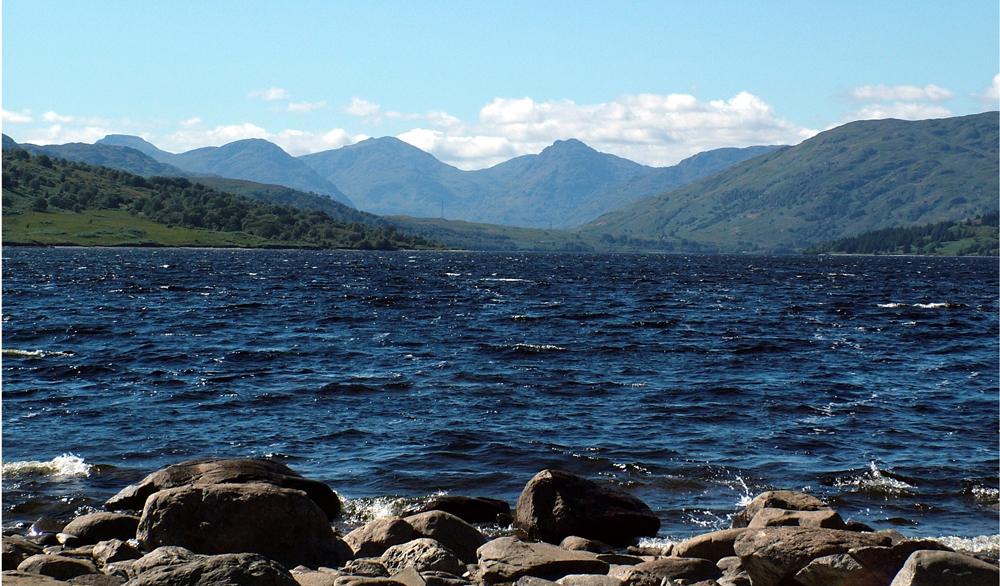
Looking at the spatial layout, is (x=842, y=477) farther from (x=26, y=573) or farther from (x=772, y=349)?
(x=772, y=349)

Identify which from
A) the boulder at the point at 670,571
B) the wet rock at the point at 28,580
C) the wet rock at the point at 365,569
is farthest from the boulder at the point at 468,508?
the wet rock at the point at 28,580

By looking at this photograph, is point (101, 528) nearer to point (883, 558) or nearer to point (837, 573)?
point (837, 573)

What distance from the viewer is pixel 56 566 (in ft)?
38.7

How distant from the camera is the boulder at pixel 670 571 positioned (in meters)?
12.2

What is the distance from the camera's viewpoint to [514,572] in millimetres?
12883

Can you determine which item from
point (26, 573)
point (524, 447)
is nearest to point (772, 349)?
point (524, 447)

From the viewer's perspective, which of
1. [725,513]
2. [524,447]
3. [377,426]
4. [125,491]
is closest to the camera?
[125,491]

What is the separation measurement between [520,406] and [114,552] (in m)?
17.8

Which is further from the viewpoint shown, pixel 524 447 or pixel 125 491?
pixel 524 447

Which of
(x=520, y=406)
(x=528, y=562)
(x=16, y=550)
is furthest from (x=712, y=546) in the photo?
(x=520, y=406)

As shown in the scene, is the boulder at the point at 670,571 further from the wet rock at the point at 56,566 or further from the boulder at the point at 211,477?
the wet rock at the point at 56,566

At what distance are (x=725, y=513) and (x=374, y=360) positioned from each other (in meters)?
24.4

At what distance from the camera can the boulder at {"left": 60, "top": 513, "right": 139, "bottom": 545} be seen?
49.5ft

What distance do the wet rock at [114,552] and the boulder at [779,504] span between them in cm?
1163
